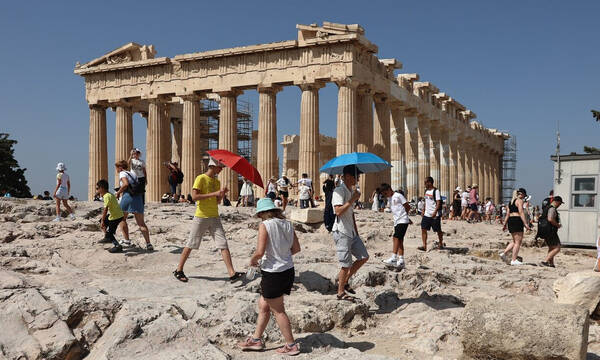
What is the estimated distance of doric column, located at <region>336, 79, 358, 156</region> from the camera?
27469mm

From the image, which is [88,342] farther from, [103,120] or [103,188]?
[103,120]

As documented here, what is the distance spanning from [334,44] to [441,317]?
21563 millimetres

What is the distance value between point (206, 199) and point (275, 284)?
3103 millimetres

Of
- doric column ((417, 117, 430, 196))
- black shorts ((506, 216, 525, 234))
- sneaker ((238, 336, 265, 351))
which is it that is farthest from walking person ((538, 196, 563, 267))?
doric column ((417, 117, 430, 196))

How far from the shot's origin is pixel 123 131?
34562 mm

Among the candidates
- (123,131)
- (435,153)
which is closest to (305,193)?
(123,131)

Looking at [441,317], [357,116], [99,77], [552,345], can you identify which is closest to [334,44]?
[357,116]

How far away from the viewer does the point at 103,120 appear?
35594 millimetres

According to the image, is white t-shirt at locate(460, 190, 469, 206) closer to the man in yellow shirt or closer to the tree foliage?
the man in yellow shirt

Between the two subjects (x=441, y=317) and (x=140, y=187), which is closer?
(x=441, y=317)

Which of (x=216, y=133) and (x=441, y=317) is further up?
(x=216, y=133)

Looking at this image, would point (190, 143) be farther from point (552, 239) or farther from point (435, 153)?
point (552, 239)

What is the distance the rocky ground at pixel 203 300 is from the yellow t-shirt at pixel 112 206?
2.28ft

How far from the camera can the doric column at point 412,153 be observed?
119 ft
